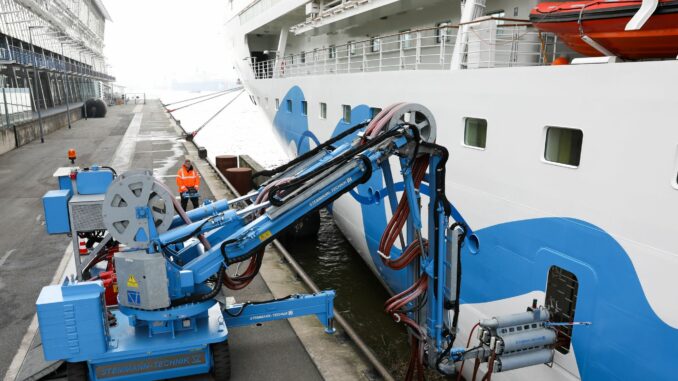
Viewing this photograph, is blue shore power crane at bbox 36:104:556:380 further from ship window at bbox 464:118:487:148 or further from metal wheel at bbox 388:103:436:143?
ship window at bbox 464:118:487:148

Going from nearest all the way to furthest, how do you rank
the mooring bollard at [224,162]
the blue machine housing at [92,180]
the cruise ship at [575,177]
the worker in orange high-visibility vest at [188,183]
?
the cruise ship at [575,177] < the blue machine housing at [92,180] < the worker in orange high-visibility vest at [188,183] < the mooring bollard at [224,162]

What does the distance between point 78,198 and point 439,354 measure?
469 cm

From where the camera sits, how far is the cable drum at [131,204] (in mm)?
4852

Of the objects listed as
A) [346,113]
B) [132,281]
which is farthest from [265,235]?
[346,113]

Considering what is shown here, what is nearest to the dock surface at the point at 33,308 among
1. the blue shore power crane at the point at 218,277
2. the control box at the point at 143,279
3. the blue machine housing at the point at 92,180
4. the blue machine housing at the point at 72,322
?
the blue shore power crane at the point at 218,277

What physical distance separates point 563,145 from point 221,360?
4781 mm

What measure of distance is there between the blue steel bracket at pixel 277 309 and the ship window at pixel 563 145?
328cm

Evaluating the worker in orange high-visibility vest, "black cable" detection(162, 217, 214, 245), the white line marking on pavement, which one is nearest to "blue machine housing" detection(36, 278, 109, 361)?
"black cable" detection(162, 217, 214, 245)

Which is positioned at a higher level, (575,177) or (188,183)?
(575,177)

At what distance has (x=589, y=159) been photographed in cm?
546

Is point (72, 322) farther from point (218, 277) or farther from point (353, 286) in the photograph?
point (353, 286)

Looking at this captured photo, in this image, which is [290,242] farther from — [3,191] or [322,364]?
[3,191]

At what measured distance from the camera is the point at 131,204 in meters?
4.89

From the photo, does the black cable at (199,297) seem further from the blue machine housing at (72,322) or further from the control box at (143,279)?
the blue machine housing at (72,322)
